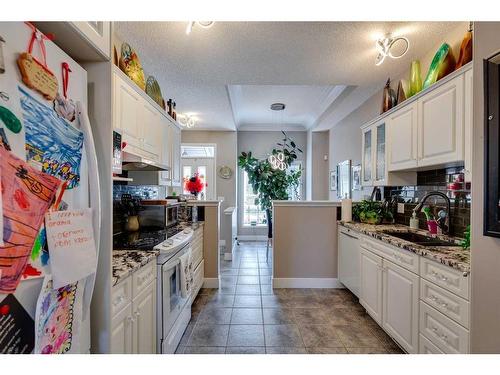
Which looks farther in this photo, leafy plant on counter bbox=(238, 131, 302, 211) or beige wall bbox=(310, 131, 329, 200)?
beige wall bbox=(310, 131, 329, 200)

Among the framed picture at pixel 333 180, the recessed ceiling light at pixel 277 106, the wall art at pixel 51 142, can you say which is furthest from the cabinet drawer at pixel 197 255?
the framed picture at pixel 333 180

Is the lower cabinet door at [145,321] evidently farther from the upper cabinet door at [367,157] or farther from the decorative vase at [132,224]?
the upper cabinet door at [367,157]

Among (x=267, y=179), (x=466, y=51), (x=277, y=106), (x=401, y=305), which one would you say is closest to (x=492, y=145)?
(x=466, y=51)

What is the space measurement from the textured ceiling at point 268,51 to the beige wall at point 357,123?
84 millimetres

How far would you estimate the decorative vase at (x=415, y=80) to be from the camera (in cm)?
233

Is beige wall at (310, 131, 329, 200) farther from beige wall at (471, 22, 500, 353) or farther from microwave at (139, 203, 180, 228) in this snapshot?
beige wall at (471, 22, 500, 353)

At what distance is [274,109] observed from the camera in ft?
17.3

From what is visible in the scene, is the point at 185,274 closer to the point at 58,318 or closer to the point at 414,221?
the point at 58,318

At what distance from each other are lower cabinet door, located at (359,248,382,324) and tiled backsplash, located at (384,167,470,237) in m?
0.69

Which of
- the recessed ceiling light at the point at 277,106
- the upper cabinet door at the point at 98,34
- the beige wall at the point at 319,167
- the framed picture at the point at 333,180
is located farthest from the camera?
the beige wall at the point at 319,167

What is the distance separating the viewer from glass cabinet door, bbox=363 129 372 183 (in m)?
3.03

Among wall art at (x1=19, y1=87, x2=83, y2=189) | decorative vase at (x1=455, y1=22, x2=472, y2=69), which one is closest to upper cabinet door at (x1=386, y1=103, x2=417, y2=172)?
decorative vase at (x1=455, y1=22, x2=472, y2=69)

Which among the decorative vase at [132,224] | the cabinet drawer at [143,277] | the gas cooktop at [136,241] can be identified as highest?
the decorative vase at [132,224]

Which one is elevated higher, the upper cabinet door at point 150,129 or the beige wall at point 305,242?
the upper cabinet door at point 150,129
